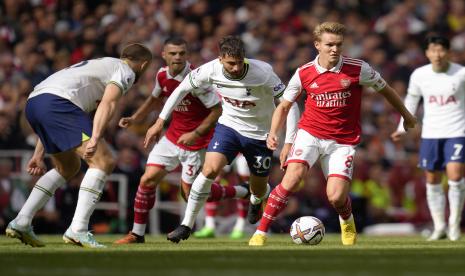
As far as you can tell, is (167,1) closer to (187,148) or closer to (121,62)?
(187,148)

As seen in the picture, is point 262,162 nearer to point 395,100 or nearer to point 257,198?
point 257,198

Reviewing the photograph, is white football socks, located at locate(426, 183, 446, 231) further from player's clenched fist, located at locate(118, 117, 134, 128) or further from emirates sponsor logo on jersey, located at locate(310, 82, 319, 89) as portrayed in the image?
player's clenched fist, located at locate(118, 117, 134, 128)

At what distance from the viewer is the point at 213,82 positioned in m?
12.1

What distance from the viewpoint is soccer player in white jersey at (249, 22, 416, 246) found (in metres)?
11.3

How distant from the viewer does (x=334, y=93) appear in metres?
11.5

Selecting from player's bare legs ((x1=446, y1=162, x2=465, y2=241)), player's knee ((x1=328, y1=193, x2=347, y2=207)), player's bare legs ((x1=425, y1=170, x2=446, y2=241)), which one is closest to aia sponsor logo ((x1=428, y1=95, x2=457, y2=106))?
player's bare legs ((x1=446, y1=162, x2=465, y2=241))

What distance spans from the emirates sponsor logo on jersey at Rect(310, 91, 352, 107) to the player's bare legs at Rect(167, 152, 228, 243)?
136cm

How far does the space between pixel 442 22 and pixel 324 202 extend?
26.0ft

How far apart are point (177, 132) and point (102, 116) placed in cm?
303

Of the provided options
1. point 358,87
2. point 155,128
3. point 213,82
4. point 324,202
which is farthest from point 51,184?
point 324,202

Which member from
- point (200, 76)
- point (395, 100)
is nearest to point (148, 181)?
point (200, 76)

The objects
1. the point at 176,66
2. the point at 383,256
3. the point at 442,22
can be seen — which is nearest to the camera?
the point at 383,256

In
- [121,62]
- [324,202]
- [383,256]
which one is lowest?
[324,202]

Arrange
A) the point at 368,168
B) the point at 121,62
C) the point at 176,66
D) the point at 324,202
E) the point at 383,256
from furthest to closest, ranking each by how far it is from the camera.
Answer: the point at 368,168, the point at 324,202, the point at 176,66, the point at 121,62, the point at 383,256
